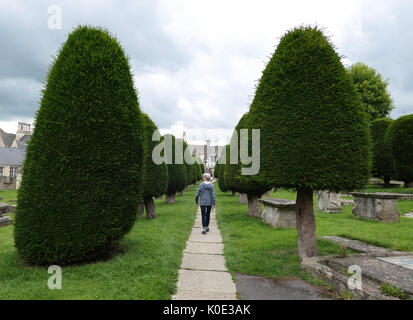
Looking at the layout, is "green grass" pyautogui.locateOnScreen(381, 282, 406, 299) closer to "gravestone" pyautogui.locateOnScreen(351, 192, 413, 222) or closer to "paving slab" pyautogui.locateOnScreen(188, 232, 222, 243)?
"paving slab" pyautogui.locateOnScreen(188, 232, 222, 243)

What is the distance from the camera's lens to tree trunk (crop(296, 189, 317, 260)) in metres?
5.09

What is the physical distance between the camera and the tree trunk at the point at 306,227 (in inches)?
200

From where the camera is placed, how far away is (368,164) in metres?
4.65

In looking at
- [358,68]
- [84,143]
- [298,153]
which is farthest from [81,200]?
[358,68]

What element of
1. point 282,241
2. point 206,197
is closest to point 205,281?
point 282,241

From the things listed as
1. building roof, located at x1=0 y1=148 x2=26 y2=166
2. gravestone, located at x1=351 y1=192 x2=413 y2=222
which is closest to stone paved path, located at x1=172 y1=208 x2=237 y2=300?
gravestone, located at x1=351 y1=192 x2=413 y2=222

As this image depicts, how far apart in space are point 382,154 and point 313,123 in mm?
21264

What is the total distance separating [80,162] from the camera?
452 centimetres

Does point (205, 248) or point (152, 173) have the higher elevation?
point (152, 173)

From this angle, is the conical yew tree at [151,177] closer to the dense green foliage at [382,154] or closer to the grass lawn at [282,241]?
the grass lawn at [282,241]

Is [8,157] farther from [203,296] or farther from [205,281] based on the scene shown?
[203,296]

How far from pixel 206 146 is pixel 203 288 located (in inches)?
3697

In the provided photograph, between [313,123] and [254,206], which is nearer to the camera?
[313,123]

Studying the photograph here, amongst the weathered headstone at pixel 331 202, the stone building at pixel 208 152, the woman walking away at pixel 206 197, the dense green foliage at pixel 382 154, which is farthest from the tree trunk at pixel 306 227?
the stone building at pixel 208 152
